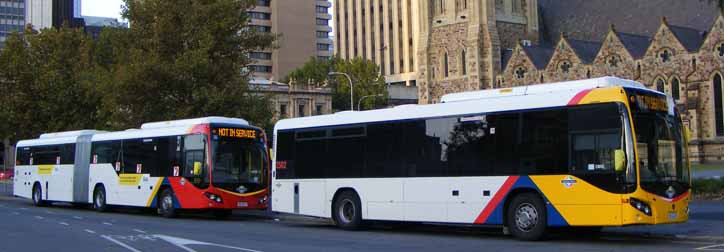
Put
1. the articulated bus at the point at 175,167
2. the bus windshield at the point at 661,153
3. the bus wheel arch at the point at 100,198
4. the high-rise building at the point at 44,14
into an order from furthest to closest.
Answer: the high-rise building at the point at 44,14 → the bus wheel arch at the point at 100,198 → the articulated bus at the point at 175,167 → the bus windshield at the point at 661,153

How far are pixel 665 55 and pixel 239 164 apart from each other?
48.3 meters

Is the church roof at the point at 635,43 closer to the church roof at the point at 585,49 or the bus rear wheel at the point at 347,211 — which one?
the church roof at the point at 585,49

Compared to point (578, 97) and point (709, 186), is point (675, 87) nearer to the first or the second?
point (709, 186)

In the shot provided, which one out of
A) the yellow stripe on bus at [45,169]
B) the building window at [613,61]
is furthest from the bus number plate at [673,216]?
the building window at [613,61]

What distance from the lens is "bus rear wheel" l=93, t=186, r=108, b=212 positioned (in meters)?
28.5

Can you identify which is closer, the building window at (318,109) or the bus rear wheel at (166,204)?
the bus rear wheel at (166,204)

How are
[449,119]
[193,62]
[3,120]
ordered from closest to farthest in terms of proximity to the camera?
1. [449,119]
2. [193,62]
3. [3,120]

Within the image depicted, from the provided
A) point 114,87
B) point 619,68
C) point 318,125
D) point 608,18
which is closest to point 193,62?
point 114,87

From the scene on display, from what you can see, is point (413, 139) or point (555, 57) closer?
point (413, 139)

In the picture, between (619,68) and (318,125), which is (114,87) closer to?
(318,125)

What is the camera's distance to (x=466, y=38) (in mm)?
77312

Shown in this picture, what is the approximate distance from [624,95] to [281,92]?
251ft

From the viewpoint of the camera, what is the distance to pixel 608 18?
3115 inches

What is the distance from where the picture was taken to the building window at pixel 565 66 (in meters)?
71.4
